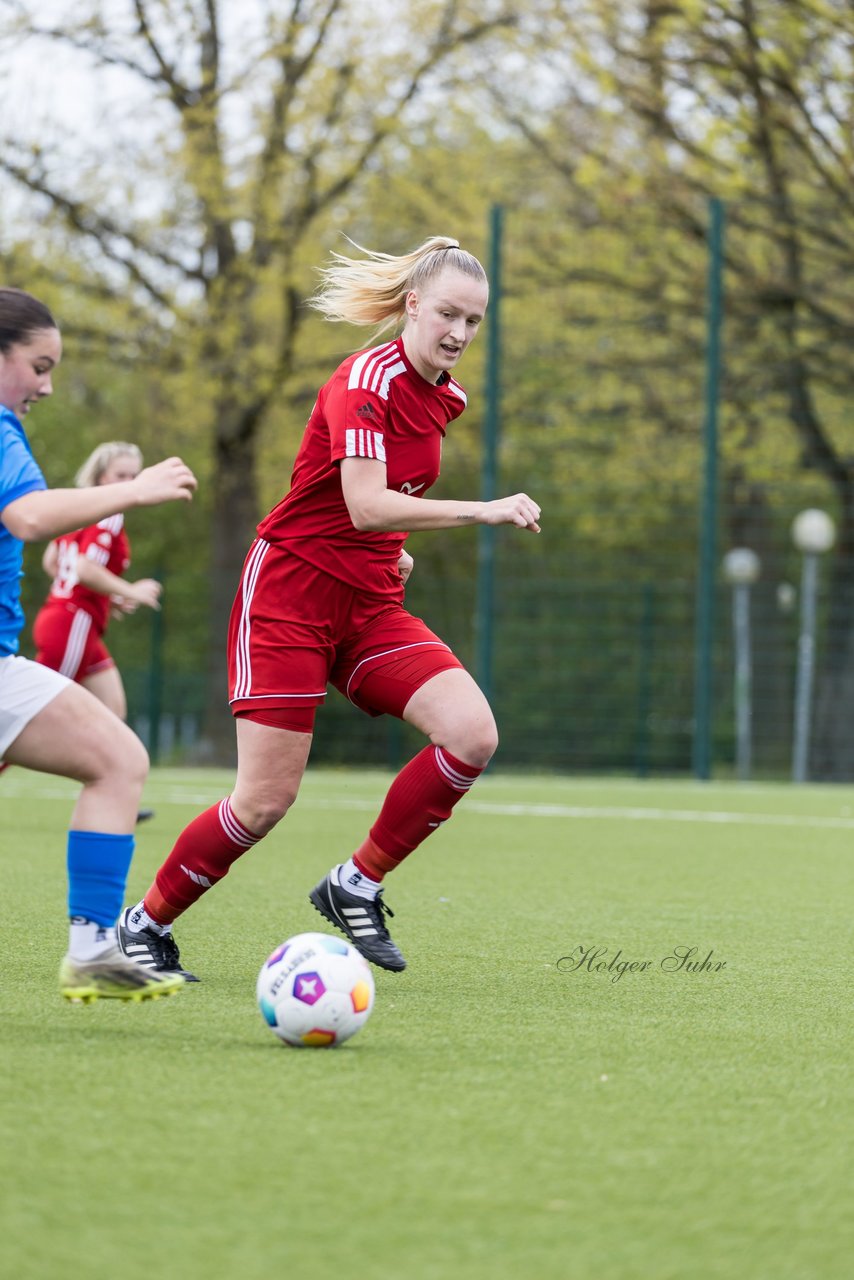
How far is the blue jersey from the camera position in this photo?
3.72 meters

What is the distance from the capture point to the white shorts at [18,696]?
3824mm

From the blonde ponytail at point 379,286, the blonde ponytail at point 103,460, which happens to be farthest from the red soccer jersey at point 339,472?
the blonde ponytail at point 103,460

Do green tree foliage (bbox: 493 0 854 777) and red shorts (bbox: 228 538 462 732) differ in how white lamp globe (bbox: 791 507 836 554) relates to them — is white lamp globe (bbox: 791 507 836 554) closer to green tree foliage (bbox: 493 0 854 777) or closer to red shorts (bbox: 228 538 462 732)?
green tree foliage (bbox: 493 0 854 777)

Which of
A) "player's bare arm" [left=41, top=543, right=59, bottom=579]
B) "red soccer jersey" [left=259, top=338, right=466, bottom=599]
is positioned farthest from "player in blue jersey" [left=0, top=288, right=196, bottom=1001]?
"player's bare arm" [left=41, top=543, right=59, bottom=579]

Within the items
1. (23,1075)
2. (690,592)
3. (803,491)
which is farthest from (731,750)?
(23,1075)

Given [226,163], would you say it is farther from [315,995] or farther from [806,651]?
[315,995]

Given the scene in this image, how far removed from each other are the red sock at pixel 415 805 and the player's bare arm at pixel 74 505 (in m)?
1.43

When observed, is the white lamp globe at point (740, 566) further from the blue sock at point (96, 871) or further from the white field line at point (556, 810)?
the blue sock at point (96, 871)

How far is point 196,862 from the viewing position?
4691 millimetres

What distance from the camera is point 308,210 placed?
18953 mm

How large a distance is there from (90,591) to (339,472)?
14.4 feet

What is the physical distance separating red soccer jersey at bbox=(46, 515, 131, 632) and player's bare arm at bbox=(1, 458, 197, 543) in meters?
4.95

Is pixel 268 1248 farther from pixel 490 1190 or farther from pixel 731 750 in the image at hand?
pixel 731 750

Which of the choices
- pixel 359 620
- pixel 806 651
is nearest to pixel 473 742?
pixel 359 620
